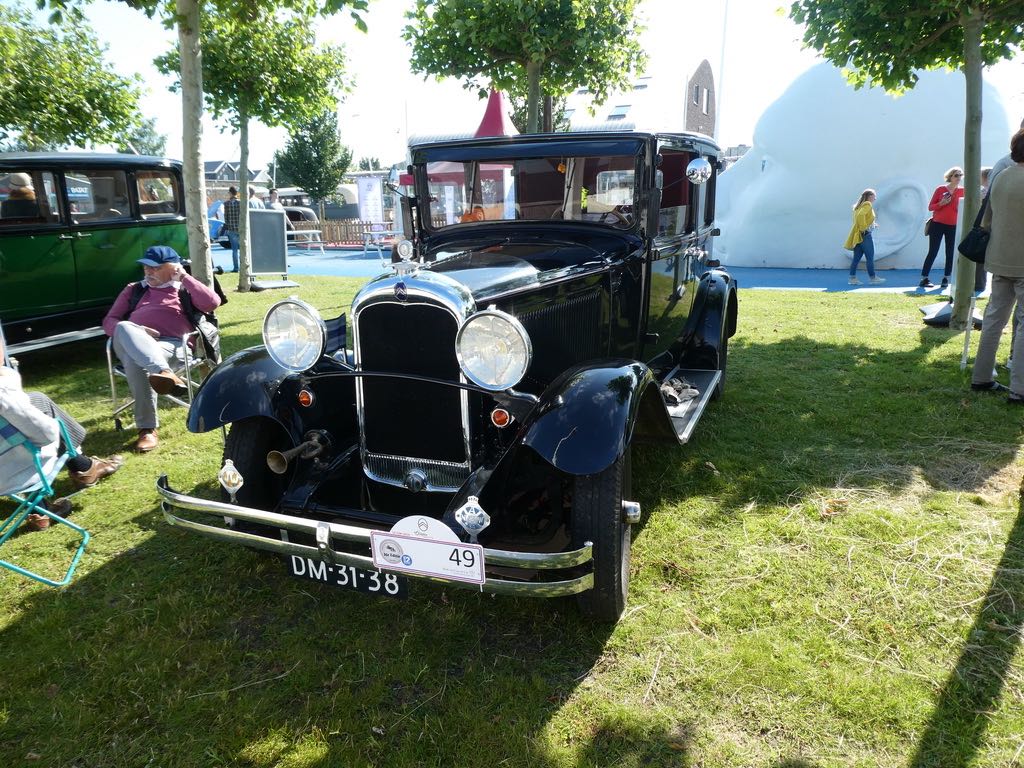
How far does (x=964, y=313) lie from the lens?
7.30 meters

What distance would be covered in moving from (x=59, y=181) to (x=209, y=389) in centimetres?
511

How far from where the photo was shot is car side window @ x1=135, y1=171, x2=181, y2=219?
24.4ft

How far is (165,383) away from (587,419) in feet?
10.6

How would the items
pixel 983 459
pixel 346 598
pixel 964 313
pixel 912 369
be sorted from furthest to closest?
pixel 964 313 < pixel 912 369 < pixel 983 459 < pixel 346 598

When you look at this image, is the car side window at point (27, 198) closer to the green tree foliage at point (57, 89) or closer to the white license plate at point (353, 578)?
the green tree foliage at point (57, 89)

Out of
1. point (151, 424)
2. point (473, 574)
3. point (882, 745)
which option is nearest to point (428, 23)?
point (151, 424)

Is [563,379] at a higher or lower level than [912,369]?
higher

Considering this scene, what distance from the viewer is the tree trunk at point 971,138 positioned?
21.0 ft

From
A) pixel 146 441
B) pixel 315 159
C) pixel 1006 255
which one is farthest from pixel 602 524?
pixel 315 159

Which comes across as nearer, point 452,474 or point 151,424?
point 452,474

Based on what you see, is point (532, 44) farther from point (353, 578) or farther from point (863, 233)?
point (353, 578)

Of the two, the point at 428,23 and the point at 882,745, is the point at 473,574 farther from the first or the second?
the point at 428,23

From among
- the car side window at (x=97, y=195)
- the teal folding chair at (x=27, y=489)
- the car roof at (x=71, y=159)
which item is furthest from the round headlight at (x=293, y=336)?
the car side window at (x=97, y=195)

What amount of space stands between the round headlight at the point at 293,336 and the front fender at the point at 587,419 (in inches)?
38.3
